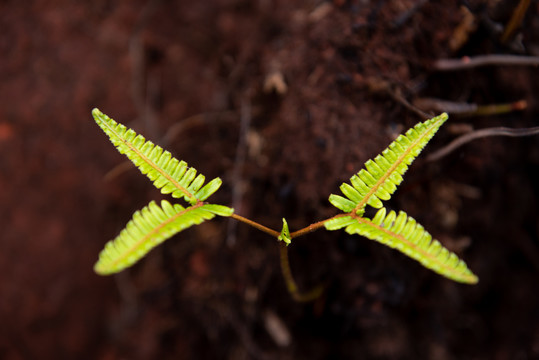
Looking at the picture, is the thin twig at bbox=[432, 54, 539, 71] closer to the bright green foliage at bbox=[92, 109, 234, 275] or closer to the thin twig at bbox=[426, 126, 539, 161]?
the thin twig at bbox=[426, 126, 539, 161]

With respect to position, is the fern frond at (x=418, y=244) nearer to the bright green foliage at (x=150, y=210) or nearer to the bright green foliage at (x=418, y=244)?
the bright green foliage at (x=418, y=244)

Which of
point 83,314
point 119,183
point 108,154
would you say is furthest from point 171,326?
point 108,154

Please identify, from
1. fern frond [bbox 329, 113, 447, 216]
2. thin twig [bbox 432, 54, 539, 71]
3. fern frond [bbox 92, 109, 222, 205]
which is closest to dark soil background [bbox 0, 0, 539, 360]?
thin twig [bbox 432, 54, 539, 71]

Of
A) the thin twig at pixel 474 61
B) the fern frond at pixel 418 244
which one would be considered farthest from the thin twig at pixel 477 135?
the fern frond at pixel 418 244

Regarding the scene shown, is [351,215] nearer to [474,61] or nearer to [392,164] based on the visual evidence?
[392,164]

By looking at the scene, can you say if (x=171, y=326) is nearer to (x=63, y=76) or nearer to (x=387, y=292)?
(x=387, y=292)

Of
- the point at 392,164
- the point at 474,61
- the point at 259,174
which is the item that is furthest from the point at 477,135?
the point at 259,174
